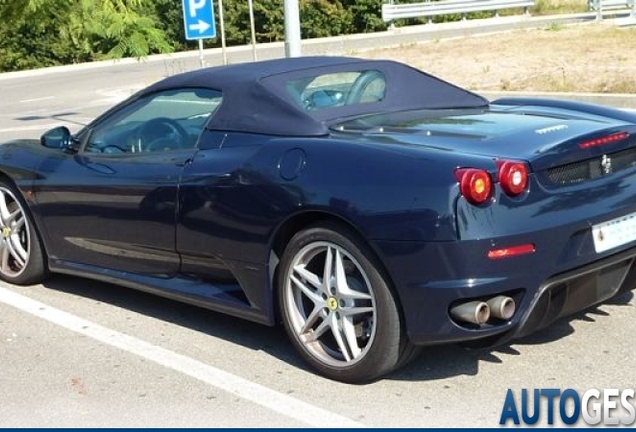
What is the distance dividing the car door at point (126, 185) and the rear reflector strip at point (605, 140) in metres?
1.98

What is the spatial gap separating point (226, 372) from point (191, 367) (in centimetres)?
20

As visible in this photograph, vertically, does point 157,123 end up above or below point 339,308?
above

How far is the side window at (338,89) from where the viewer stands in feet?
16.7

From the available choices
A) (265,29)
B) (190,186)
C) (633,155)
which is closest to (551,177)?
(633,155)

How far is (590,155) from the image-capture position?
14.5 feet

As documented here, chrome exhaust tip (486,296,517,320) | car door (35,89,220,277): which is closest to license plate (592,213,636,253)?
chrome exhaust tip (486,296,517,320)

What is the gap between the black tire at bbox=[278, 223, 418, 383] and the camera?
14.1 ft

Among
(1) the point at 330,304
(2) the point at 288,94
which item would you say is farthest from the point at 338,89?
(1) the point at 330,304

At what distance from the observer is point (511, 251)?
160 inches

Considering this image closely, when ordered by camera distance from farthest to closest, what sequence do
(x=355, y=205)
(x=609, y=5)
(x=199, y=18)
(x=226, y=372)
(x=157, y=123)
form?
(x=609, y=5), (x=199, y=18), (x=157, y=123), (x=226, y=372), (x=355, y=205)

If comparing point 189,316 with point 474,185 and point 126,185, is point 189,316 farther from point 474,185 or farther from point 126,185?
point 474,185

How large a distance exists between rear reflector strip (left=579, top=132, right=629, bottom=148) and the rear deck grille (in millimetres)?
62

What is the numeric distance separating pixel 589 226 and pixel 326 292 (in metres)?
1.21

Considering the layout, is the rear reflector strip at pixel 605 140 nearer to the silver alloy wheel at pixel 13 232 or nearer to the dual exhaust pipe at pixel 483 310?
the dual exhaust pipe at pixel 483 310
